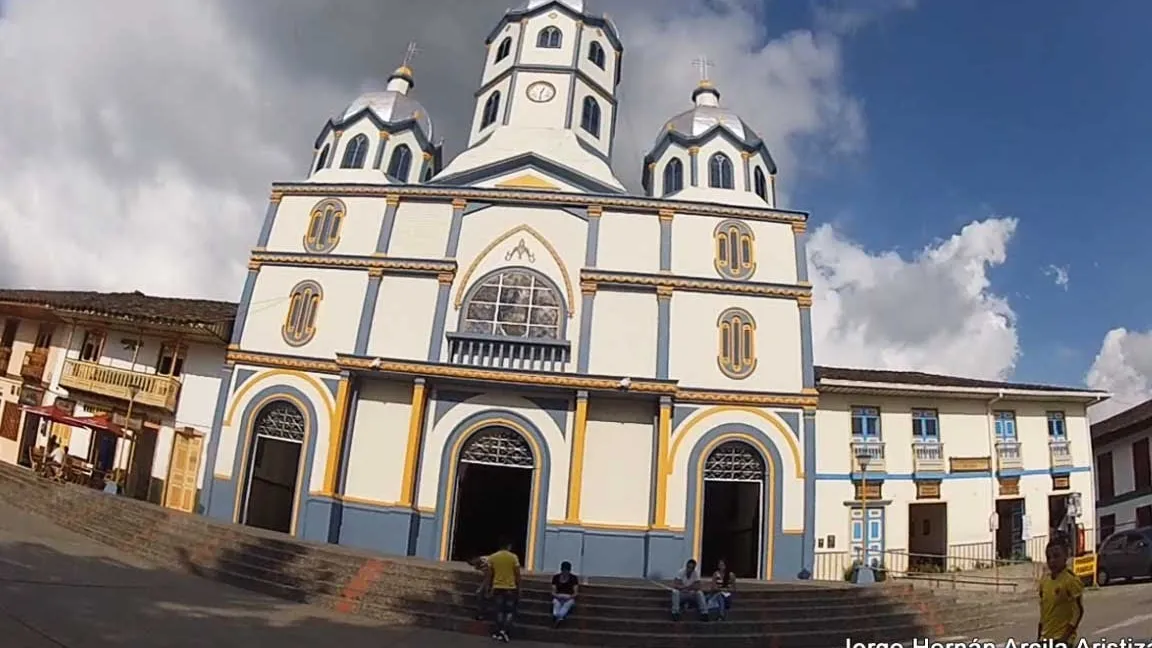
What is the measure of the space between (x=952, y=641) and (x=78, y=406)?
22.8m

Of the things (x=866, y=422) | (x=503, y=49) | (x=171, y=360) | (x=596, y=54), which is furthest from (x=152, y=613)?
(x=596, y=54)

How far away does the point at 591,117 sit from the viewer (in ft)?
74.8

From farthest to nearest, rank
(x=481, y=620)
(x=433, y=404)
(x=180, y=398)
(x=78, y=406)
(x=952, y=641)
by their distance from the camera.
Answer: (x=78, y=406) → (x=180, y=398) → (x=433, y=404) → (x=952, y=641) → (x=481, y=620)

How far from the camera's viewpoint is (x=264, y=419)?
57.1 feet

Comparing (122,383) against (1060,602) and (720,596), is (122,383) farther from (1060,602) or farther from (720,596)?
(1060,602)

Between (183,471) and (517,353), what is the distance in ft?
29.8

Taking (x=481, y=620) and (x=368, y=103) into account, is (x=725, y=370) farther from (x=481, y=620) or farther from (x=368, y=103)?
(x=368, y=103)

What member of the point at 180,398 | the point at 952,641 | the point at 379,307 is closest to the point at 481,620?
the point at 952,641

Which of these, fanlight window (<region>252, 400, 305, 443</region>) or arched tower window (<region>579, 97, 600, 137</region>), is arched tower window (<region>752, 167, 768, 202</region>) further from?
fanlight window (<region>252, 400, 305, 443</region>)

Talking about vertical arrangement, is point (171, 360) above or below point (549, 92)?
below

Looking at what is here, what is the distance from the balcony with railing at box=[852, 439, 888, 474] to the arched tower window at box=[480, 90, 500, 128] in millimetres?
14512

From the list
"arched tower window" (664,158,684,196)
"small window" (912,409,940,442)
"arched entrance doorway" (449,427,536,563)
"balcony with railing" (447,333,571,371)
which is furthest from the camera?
"arched tower window" (664,158,684,196)

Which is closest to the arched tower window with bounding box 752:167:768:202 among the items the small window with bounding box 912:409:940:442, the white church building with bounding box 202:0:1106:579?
the white church building with bounding box 202:0:1106:579

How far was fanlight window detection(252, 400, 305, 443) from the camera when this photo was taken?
17.2 metres
